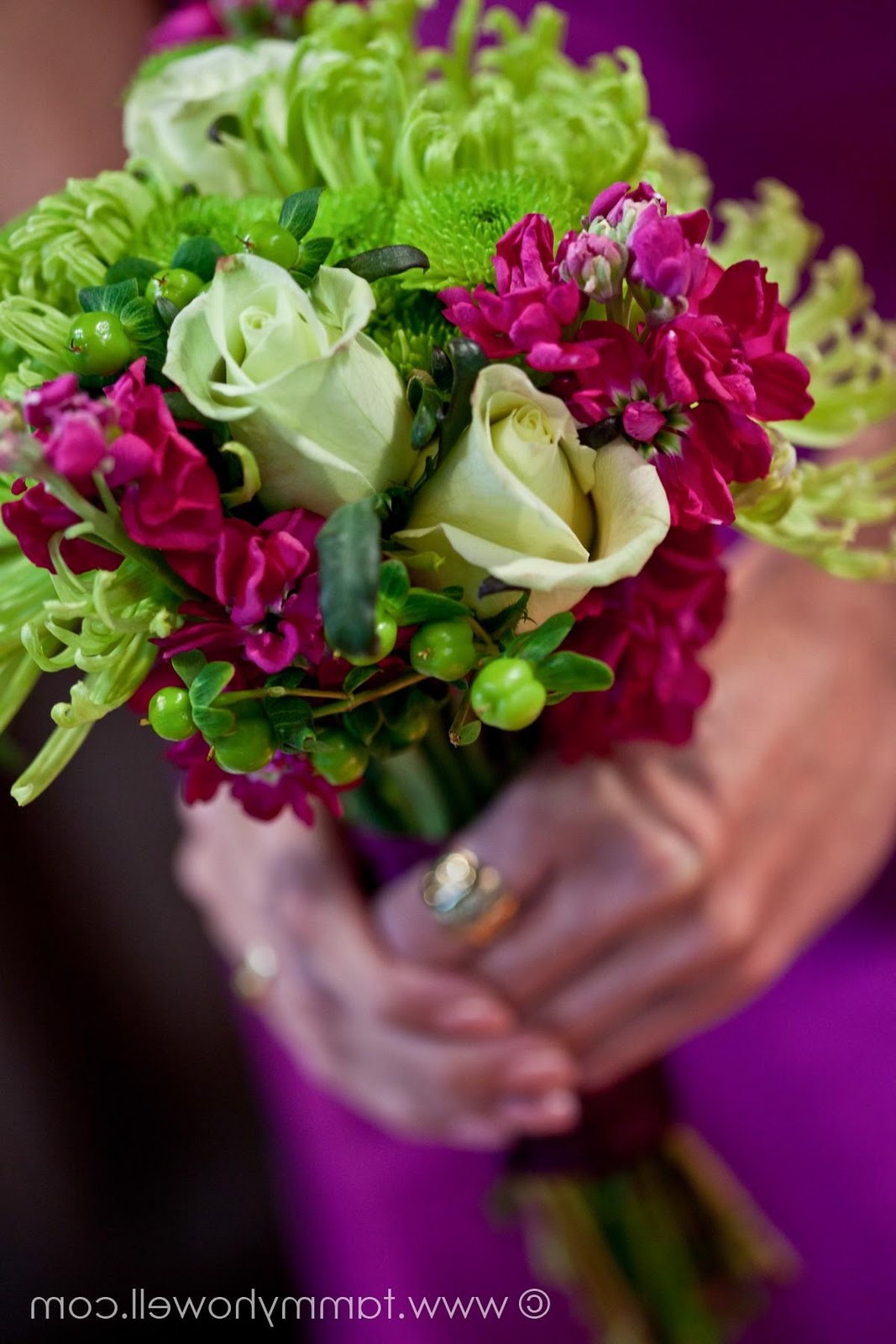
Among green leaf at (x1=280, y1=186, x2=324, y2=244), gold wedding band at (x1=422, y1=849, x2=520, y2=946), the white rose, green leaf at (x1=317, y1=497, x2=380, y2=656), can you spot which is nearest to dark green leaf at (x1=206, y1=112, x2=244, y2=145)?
the white rose

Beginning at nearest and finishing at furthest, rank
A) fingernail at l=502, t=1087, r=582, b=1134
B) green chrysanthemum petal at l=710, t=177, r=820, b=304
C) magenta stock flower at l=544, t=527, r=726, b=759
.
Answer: magenta stock flower at l=544, t=527, r=726, b=759
green chrysanthemum petal at l=710, t=177, r=820, b=304
fingernail at l=502, t=1087, r=582, b=1134

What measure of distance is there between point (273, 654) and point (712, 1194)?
565 millimetres

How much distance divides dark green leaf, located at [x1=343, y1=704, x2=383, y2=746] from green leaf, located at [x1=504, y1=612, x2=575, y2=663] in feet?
0.19

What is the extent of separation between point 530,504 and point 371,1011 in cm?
40

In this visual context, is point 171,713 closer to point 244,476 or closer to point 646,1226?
point 244,476

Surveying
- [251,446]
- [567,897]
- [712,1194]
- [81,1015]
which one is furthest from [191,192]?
[81,1015]

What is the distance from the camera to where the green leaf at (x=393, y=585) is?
25 centimetres

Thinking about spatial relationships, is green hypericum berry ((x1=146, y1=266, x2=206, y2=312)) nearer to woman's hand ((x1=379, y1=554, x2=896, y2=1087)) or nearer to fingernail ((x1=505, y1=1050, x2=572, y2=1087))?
woman's hand ((x1=379, y1=554, x2=896, y2=1087))

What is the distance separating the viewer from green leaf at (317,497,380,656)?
0.74 ft

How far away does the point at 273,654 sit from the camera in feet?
0.86

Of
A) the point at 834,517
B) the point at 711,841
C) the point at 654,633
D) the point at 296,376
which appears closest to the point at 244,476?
the point at 296,376

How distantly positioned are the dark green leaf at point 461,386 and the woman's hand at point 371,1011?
1.20ft

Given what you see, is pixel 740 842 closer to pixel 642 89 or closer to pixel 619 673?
pixel 619 673

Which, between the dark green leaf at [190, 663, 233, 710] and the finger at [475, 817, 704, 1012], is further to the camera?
the finger at [475, 817, 704, 1012]
